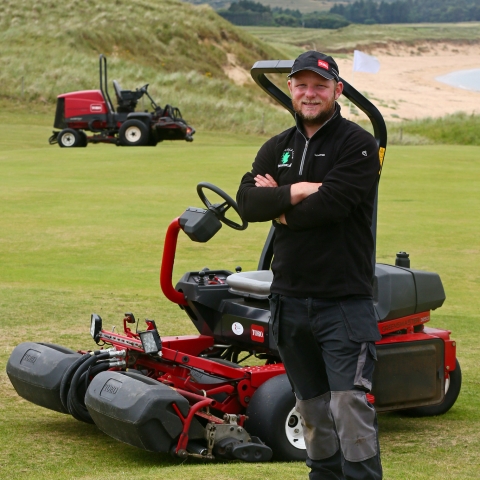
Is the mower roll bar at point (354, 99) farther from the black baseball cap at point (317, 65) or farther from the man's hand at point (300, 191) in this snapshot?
the man's hand at point (300, 191)

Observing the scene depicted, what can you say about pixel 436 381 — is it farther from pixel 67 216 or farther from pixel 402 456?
pixel 67 216

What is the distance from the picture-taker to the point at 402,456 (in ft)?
14.9

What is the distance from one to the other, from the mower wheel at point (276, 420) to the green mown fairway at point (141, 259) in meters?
0.17

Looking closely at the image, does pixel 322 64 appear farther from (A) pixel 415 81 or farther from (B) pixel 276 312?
(A) pixel 415 81

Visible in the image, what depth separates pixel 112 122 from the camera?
26.1 metres

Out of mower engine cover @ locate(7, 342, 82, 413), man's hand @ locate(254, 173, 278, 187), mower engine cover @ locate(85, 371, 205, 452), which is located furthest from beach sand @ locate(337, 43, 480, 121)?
man's hand @ locate(254, 173, 278, 187)

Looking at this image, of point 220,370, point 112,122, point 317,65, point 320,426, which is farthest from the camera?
point 112,122

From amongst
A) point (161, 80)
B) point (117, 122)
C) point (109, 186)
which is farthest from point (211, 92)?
point (109, 186)

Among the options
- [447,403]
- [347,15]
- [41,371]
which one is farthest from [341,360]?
[347,15]

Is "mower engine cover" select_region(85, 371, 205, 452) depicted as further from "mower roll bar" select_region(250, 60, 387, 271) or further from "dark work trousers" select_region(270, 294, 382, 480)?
"mower roll bar" select_region(250, 60, 387, 271)

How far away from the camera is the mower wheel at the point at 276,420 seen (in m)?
4.41

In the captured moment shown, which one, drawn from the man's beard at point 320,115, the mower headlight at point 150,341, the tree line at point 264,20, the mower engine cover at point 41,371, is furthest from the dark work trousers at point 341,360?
the tree line at point 264,20

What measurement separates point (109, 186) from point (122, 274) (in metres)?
7.36

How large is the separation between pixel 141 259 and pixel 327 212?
7.24 metres
